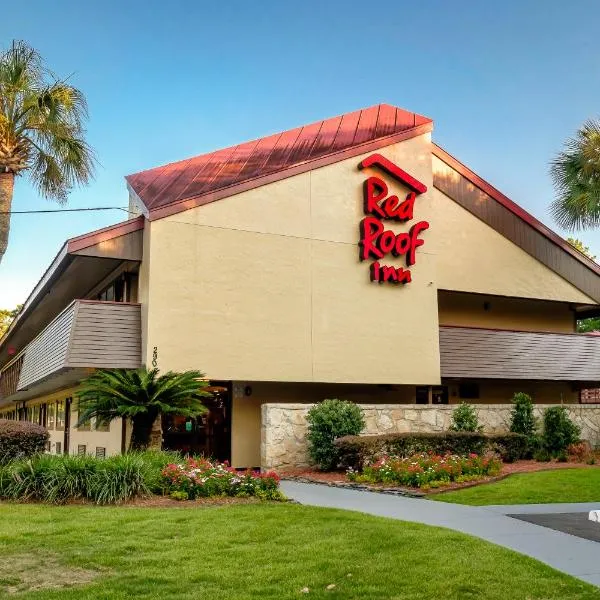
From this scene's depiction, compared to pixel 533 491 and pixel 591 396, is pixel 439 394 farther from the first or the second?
pixel 533 491

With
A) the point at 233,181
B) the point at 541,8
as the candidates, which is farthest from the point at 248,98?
the point at 541,8

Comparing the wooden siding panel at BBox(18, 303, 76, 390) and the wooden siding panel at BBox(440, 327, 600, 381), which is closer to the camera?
the wooden siding panel at BBox(18, 303, 76, 390)

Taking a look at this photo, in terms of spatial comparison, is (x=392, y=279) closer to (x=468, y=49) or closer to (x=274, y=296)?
(x=274, y=296)

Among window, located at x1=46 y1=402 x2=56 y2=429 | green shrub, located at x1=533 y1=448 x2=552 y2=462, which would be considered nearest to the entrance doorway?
green shrub, located at x1=533 y1=448 x2=552 y2=462

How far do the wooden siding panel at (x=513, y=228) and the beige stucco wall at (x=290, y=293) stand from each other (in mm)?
1758

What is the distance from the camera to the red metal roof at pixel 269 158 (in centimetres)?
1888

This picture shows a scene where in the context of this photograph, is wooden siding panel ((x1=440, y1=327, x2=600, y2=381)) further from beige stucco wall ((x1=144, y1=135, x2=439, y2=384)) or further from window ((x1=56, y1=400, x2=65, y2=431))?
window ((x1=56, y1=400, x2=65, y2=431))

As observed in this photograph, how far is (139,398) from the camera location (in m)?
15.0

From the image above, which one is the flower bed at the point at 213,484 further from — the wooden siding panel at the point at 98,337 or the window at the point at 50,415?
the window at the point at 50,415

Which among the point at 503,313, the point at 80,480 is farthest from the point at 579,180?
the point at 80,480

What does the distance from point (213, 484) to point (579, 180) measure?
14.5 m

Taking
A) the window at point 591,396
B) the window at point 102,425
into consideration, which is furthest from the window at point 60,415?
the window at point 591,396

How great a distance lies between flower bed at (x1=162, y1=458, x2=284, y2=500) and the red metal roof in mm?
7426

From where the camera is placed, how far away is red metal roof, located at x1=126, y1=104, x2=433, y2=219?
1888 cm
